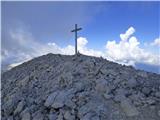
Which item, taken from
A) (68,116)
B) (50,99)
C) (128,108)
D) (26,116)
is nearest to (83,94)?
(68,116)

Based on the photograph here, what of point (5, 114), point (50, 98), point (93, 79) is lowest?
point (5, 114)

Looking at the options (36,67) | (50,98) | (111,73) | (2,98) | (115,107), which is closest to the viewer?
(115,107)

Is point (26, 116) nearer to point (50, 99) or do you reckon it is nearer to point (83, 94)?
point (50, 99)

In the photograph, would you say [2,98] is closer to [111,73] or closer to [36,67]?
[36,67]

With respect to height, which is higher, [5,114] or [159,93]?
[159,93]

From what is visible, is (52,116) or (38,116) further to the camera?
(38,116)

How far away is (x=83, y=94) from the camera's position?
37.6 ft

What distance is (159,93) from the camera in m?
11.4

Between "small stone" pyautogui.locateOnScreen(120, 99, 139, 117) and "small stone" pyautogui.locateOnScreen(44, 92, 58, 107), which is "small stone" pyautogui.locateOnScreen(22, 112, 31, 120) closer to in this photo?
"small stone" pyautogui.locateOnScreen(44, 92, 58, 107)

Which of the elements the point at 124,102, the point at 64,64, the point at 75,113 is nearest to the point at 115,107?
the point at 124,102

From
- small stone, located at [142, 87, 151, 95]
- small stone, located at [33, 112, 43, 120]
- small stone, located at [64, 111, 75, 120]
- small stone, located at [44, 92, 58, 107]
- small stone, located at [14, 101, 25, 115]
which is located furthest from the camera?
small stone, located at [14, 101, 25, 115]

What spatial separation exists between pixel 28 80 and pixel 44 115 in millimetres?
3818

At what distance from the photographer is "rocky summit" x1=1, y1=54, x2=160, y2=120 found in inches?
419

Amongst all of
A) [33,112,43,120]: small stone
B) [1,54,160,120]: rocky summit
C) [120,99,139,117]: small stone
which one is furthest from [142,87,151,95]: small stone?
[33,112,43,120]: small stone
